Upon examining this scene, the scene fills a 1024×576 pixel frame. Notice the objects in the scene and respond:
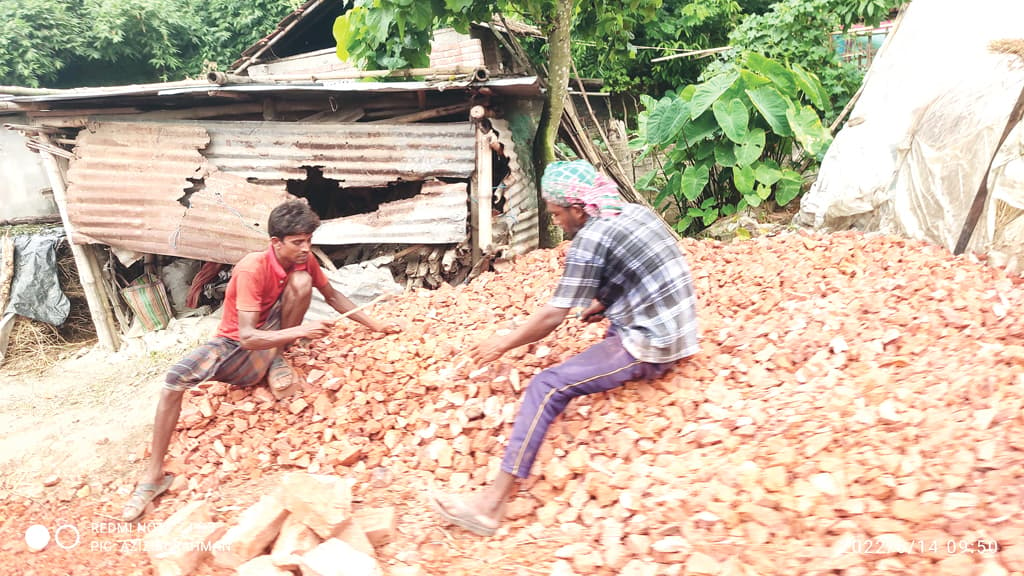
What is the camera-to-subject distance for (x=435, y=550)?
2.45 meters

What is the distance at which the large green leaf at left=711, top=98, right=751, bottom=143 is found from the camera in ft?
20.7

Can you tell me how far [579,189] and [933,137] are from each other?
160 inches

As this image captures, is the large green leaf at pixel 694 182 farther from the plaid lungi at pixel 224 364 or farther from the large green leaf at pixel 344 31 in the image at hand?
the plaid lungi at pixel 224 364

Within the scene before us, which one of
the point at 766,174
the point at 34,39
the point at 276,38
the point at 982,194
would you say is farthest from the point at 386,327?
the point at 34,39

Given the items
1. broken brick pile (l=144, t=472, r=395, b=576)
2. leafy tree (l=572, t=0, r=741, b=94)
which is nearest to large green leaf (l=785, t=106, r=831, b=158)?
leafy tree (l=572, t=0, r=741, b=94)

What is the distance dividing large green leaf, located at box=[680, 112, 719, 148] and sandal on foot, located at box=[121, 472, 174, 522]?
6.02 meters

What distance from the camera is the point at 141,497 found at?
2.99m

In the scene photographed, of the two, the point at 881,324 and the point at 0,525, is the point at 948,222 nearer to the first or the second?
the point at 881,324

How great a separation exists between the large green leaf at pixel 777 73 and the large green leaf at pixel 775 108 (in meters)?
0.35

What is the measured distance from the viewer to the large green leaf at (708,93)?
6.34 metres

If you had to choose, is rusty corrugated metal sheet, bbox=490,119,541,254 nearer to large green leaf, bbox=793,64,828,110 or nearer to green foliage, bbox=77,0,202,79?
large green leaf, bbox=793,64,828,110

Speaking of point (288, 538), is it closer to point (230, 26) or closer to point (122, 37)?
point (122, 37)

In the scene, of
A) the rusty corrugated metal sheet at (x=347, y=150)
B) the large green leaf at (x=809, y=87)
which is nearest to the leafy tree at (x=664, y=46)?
the large green leaf at (x=809, y=87)

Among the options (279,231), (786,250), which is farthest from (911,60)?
(279,231)
